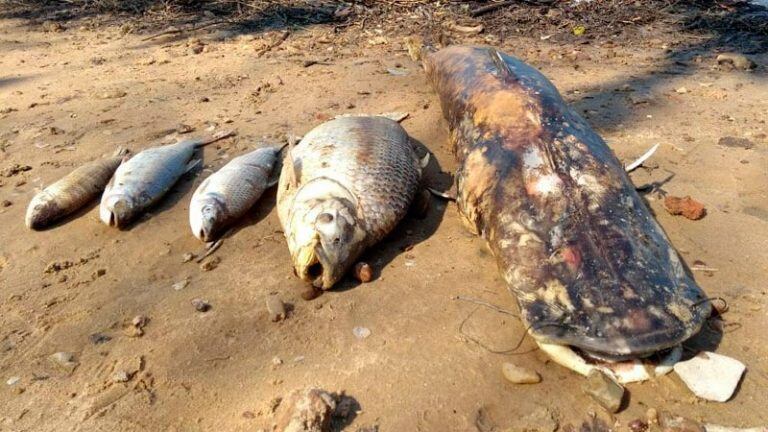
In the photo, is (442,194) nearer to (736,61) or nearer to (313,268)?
(313,268)

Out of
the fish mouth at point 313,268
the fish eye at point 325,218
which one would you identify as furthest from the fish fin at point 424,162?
the fish mouth at point 313,268

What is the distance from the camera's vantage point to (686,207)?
4.32 m

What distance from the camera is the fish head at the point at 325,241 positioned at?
11.8ft

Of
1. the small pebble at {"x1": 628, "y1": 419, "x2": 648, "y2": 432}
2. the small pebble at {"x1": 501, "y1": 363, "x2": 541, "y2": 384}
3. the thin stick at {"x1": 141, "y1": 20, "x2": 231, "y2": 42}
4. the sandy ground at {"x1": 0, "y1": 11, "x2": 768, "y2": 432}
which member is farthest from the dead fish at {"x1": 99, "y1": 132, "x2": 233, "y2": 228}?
the thin stick at {"x1": 141, "y1": 20, "x2": 231, "y2": 42}

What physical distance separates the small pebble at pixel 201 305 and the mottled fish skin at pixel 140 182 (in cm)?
124

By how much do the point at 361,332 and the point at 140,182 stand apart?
241 cm

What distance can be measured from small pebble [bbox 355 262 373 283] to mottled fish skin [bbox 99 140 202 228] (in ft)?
6.41

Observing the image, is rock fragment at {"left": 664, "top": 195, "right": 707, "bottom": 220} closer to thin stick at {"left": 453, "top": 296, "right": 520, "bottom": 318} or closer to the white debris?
the white debris

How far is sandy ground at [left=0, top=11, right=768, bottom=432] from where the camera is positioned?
2.97m

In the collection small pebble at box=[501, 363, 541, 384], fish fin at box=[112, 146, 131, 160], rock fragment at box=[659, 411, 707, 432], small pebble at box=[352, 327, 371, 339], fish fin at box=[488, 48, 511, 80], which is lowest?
rock fragment at box=[659, 411, 707, 432]

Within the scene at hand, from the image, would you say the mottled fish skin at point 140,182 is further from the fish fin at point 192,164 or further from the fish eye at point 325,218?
the fish eye at point 325,218

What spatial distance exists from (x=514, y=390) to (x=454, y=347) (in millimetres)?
421

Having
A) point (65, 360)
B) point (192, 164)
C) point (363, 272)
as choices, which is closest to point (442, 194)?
point (363, 272)

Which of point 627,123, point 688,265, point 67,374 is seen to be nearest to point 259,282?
point 67,374
